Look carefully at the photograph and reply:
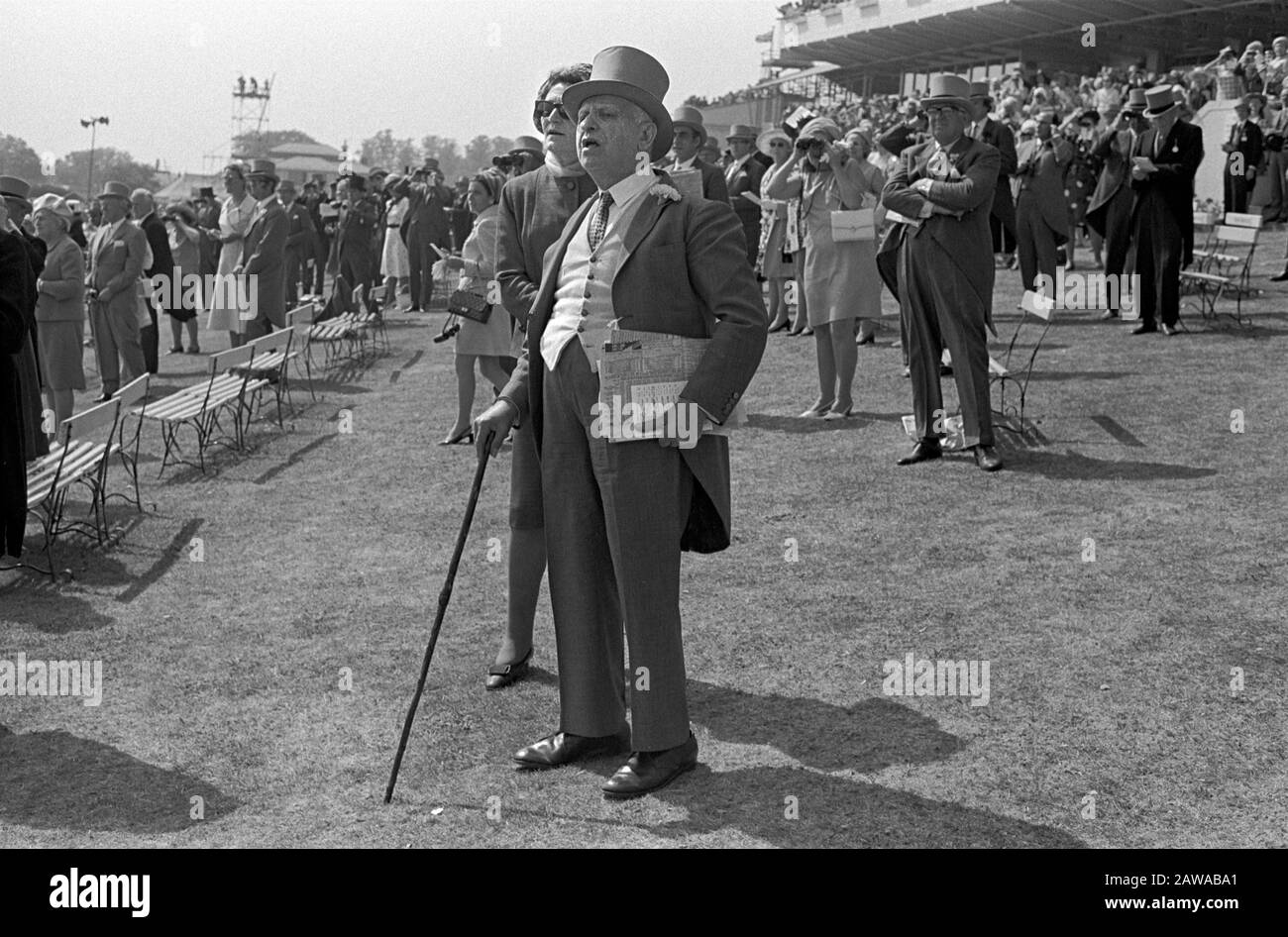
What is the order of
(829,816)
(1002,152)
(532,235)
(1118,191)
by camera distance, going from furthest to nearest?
1. (1118,191)
2. (1002,152)
3. (532,235)
4. (829,816)

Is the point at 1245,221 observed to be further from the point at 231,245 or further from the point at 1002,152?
the point at 231,245

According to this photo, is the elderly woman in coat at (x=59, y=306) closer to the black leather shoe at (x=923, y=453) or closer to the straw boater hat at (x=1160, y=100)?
the black leather shoe at (x=923, y=453)

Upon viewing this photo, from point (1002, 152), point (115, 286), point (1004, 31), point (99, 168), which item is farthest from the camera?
point (99, 168)

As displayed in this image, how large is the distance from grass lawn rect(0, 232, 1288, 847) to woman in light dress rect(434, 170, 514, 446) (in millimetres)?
553

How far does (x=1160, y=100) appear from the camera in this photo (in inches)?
506

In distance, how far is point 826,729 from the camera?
534 cm

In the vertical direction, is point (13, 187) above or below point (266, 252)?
above

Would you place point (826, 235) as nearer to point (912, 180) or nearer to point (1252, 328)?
point (912, 180)

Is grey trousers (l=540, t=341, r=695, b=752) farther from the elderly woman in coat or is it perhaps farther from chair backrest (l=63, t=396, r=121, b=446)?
the elderly woman in coat

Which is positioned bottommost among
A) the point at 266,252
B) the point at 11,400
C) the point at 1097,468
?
the point at 1097,468

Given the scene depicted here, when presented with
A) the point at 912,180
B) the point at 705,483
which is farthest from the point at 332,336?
the point at 705,483

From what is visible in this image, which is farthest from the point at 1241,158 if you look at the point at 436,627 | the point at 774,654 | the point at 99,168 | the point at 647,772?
the point at 99,168

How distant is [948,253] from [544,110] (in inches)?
147

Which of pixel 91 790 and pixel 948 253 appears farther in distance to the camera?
pixel 948 253
